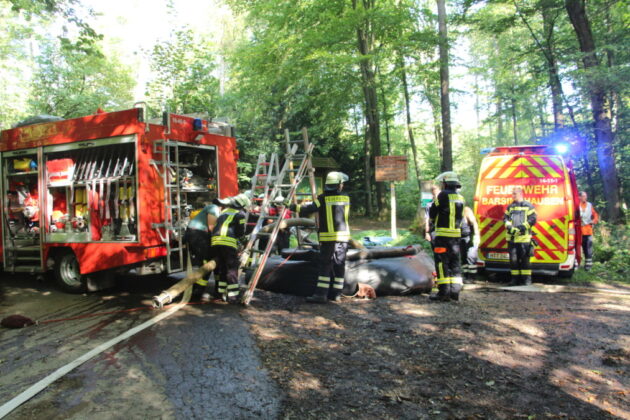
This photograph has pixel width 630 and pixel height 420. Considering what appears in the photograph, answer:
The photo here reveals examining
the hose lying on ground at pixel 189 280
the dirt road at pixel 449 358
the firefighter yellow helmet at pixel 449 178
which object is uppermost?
the firefighter yellow helmet at pixel 449 178

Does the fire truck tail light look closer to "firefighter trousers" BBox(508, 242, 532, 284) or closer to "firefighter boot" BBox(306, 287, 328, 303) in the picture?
"firefighter boot" BBox(306, 287, 328, 303)

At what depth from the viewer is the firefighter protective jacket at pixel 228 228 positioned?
6125 millimetres

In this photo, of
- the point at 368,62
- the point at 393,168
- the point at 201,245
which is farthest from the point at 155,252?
the point at 368,62

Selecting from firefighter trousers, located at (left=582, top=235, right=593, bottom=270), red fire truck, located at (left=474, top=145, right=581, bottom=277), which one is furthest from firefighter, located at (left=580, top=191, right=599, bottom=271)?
red fire truck, located at (left=474, top=145, right=581, bottom=277)

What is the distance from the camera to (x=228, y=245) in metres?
6.11

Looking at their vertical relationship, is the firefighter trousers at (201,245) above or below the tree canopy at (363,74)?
below

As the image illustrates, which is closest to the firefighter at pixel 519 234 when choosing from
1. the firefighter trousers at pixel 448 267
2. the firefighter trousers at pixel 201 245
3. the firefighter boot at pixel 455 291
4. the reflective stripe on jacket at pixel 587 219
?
the firefighter trousers at pixel 448 267

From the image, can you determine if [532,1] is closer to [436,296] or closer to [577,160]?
[577,160]

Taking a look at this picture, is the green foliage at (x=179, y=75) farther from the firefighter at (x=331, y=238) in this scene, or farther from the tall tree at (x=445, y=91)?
the firefighter at (x=331, y=238)

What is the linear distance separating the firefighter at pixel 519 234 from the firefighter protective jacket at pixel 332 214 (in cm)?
291

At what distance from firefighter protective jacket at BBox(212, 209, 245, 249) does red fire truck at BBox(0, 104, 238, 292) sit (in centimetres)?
85

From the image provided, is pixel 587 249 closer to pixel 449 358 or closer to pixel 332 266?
pixel 332 266

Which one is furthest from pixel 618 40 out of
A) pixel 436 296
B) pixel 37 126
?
pixel 37 126

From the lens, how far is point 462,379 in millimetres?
3436
